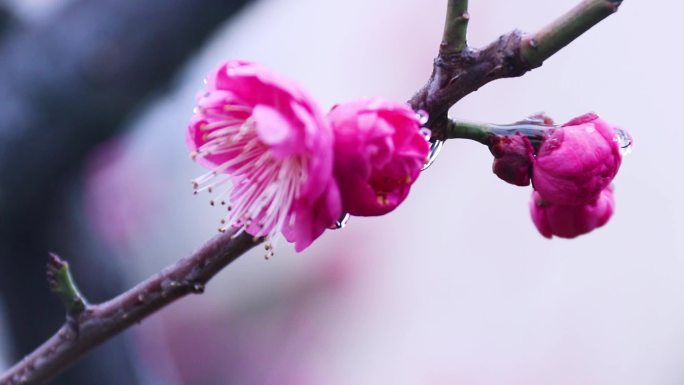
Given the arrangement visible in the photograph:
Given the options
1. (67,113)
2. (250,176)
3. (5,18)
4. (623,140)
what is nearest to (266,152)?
(250,176)

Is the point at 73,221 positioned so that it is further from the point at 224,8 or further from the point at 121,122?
the point at 224,8

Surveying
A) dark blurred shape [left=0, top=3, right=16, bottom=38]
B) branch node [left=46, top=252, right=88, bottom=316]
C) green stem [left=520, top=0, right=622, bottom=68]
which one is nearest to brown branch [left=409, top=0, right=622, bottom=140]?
green stem [left=520, top=0, right=622, bottom=68]

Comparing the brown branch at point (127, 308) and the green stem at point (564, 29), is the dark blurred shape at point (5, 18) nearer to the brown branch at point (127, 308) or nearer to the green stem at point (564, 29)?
the brown branch at point (127, 308)

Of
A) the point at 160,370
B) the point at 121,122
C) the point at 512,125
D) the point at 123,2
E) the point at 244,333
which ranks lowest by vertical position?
the point at 244,333

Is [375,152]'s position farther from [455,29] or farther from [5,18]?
[5,18]

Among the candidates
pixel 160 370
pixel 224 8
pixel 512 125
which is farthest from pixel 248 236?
pixel 160 370

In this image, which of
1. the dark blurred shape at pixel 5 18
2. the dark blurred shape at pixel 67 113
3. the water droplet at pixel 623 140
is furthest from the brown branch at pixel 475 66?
the dark blurred shape at pixel 5 18

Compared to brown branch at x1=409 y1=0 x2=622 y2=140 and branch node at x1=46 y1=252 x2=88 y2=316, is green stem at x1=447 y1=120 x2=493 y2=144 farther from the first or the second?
branch node at x1=46 y1=252 x2=88 y2=316
